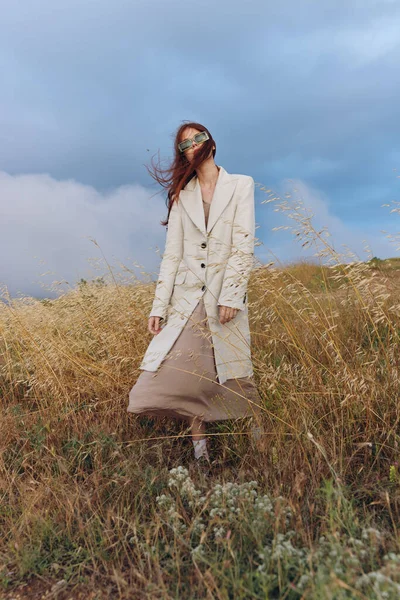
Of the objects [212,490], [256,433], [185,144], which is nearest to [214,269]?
[185,144]

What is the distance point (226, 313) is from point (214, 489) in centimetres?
100

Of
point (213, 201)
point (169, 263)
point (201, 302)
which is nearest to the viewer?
point (201, 302)

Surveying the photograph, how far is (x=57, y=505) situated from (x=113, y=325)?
2139 mm

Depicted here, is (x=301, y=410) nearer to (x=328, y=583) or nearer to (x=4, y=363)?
(x=328, y=583)

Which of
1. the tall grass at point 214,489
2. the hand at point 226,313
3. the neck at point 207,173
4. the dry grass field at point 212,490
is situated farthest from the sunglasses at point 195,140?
the hand at point 226,313

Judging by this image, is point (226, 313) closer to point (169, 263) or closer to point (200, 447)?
point (169, 263)

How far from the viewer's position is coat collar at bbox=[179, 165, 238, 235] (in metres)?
3.11

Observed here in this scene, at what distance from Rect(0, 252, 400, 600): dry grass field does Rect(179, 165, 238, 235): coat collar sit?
0.46m

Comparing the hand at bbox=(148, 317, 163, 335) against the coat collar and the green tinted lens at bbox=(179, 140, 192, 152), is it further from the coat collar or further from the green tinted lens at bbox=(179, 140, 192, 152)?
the green tinted lens at bbox=(179, 140, 192, 152)

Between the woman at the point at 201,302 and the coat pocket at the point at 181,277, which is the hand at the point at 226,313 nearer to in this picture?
the woman at the point at 201,302

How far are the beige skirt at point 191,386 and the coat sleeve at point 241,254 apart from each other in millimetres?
207

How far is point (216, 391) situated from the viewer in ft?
9.91

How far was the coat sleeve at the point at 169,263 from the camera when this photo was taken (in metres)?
3.18

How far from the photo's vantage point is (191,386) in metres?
2.91
